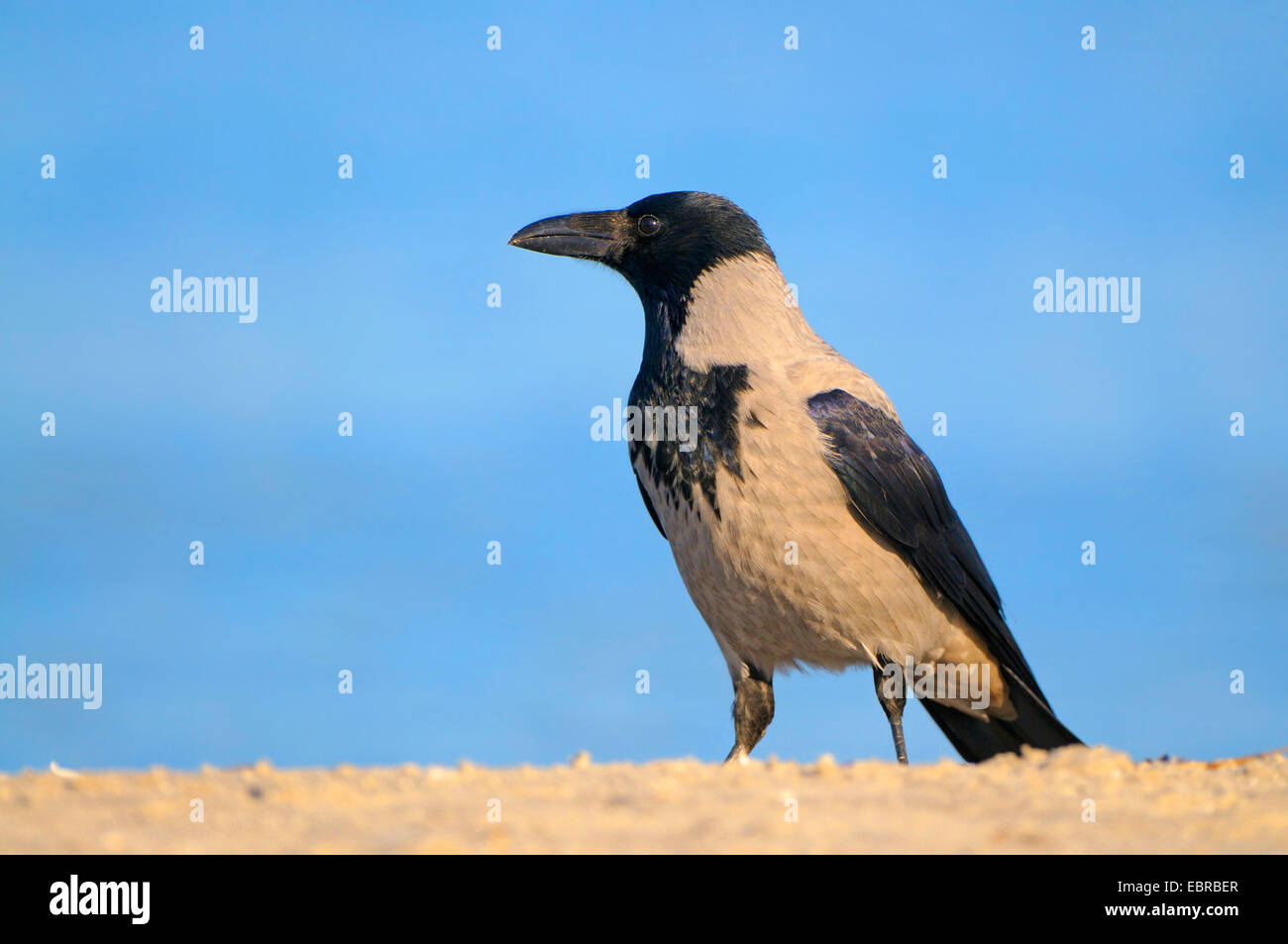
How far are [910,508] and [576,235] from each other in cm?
256

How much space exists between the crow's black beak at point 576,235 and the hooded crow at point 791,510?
0.30 meters

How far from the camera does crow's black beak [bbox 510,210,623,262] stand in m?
7.34

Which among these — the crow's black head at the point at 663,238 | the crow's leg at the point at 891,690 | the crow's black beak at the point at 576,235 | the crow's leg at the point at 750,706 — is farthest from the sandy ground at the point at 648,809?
the crow's black beak at the point at 576,235

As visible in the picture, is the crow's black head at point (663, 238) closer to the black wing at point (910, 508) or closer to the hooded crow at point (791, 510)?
the hooded crow at point (791, 510)

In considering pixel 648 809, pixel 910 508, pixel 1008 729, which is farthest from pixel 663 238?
pixel 648 809

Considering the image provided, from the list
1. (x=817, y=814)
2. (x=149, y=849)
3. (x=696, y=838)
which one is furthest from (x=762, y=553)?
(x=149, y=849)

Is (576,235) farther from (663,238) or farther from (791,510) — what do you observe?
(791,510)

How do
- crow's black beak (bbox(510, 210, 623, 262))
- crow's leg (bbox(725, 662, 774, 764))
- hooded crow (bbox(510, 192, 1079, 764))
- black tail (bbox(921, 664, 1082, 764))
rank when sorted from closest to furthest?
hooded crow (bbox(510, 192, 1079, 764)) → crow's leg (bbox(725, 662, 774, 764)) → black tail (bbox(921, 664, 1082, 764)) → crow's black beak (bbox(510, 210, 623, 262))

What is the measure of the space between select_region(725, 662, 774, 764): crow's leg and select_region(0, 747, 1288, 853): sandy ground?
1665 mm

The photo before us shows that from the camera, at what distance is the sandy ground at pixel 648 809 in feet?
10.3

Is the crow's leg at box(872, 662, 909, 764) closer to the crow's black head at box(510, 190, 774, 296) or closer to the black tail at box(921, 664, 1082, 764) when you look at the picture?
the black tail at box(921, 664, 1082, 764)

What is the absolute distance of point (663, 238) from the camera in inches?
278

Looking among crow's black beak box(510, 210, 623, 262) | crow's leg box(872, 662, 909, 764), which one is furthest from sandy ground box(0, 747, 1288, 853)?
crow's black beak box(510, 210, 623, 262)

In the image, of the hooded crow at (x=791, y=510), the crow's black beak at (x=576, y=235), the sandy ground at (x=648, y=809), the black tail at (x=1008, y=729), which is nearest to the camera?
the sandy ground at (x=648, y=809)
